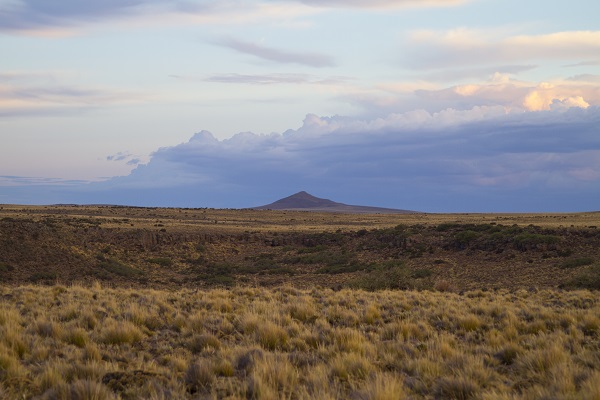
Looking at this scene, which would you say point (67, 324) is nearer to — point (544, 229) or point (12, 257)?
point (12, 257)

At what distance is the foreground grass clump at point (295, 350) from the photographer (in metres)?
7.21

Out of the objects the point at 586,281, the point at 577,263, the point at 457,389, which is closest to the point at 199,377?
the point at 457,389

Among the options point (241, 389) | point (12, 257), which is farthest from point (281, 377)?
point (12, 257)

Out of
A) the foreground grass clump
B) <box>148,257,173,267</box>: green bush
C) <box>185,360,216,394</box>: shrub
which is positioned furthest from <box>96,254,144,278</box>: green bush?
<box>185,360,216,394</box>: shrub

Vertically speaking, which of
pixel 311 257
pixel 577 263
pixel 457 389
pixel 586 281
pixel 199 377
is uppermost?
pixel 457 389

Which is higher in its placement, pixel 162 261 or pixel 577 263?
pixel 577 263

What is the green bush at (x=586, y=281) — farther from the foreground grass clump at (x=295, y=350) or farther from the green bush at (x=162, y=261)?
the green bush at (x=162, y=261)

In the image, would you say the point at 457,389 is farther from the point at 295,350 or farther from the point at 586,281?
the point at 586,281

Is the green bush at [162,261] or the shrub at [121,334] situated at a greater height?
the shrub at [121,334]

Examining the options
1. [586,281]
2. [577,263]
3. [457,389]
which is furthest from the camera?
[577,263]

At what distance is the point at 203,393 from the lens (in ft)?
24.2

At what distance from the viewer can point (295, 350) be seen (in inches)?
402

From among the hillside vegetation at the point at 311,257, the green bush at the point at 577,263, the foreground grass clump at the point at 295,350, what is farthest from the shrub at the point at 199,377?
the green bush at the point at 577,263

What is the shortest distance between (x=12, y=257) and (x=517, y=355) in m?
33.6
